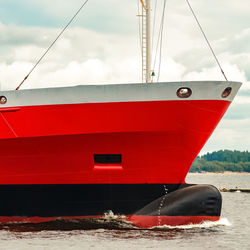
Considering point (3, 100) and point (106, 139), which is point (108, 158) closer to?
point (106, 139)

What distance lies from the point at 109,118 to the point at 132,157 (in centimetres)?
123

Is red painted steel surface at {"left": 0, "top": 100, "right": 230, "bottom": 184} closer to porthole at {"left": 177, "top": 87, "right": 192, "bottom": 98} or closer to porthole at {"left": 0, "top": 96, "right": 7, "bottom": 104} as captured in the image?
porthole at {"left": 177, "top": 87, "right": 192, "bottom": 98}

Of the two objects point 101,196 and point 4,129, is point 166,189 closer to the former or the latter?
point 101,196

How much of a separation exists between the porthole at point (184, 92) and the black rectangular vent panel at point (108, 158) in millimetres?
2270

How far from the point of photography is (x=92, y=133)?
1211 centimetres

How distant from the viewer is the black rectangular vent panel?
1244 centimetres

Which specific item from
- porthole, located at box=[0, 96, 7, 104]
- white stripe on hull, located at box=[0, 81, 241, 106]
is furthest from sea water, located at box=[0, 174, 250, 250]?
porthole, located at box=[0, 96, 7, 104]

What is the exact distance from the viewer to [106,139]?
480 inches

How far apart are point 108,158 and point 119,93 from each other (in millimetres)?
1788

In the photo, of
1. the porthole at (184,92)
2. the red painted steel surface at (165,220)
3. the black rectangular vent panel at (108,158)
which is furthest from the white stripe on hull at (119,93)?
the red painted steel surface at (165,220)

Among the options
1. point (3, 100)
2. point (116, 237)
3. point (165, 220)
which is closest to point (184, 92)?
point (165, 220)

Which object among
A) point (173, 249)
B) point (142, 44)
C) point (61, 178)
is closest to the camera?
point (173, 249)

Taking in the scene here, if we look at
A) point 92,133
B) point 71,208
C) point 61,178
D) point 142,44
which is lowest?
point 71,208

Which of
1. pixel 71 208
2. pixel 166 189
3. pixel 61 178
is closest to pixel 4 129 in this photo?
pixel 61 178
